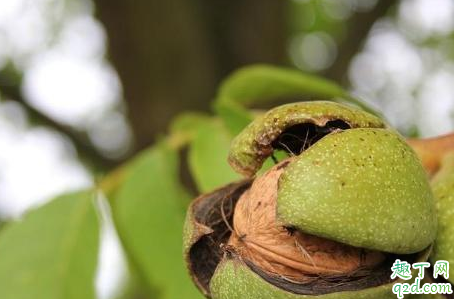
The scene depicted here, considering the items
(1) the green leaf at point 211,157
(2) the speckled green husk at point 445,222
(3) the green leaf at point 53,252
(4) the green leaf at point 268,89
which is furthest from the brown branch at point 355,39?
(2) the speckled green husk at point 445,222

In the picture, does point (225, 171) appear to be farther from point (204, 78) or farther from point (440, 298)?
point (204, 78)

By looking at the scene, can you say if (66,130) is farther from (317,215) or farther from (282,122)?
(317,215)

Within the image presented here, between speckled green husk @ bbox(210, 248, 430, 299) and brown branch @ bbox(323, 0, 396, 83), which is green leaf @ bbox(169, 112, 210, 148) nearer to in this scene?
speckled green husk @ bbox(210, 248, 430, 299)

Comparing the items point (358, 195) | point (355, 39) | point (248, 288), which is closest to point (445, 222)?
point (358, 195)

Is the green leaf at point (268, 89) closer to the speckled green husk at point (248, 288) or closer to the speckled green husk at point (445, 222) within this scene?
the speckled green husk at point (445, 222)

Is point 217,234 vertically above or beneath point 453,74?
above

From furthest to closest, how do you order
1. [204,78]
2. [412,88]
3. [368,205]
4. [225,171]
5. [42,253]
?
1. [412,88]
2. [204,78]
3. [42,253]
4. [225,171]
5. [368,205]

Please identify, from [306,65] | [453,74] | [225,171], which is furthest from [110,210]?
[453,74]
